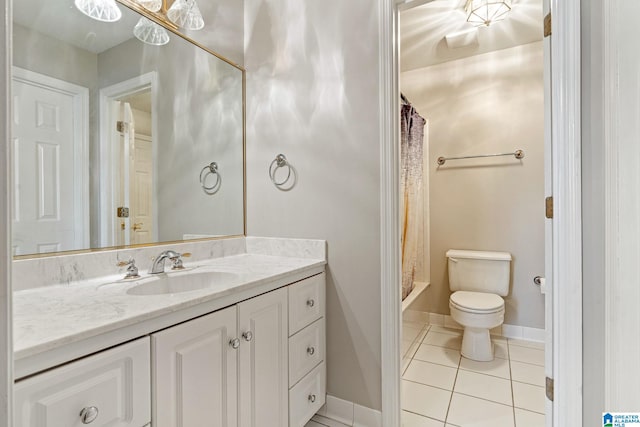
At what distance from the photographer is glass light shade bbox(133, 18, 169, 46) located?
1.48m

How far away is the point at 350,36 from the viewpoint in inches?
64.6

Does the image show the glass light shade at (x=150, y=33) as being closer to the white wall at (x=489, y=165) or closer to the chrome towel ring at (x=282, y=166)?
the chrome towel ring at (x=282, y=166)

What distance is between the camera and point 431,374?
2.12 meters

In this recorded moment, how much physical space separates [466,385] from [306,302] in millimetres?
1275

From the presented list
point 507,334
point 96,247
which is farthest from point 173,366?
point 507,334

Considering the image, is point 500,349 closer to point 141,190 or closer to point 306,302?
point 306,302

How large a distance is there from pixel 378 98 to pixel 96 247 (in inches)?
56.9

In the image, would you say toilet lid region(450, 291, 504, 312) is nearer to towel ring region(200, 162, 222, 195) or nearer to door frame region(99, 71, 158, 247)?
towel ring region(200, 162, 222, 195)

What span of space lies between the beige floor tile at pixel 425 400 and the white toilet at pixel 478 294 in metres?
0.57

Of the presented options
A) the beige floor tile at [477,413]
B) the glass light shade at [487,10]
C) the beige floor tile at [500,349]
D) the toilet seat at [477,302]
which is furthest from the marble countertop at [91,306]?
the glass light shade at [487,10]

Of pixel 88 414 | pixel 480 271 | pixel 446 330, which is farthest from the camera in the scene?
pixel 446 330

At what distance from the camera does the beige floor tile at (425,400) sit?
1.73 m

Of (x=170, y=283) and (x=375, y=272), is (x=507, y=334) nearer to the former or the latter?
(x=375, y=272)

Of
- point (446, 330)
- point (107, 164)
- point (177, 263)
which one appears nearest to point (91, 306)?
point (177, 263)
